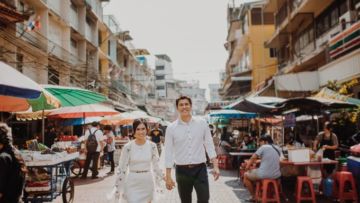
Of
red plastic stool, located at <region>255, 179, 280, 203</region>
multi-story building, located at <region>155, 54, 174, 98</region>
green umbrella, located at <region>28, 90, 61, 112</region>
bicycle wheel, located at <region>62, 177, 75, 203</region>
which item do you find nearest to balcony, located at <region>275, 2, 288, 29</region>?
red plastic stool, located at <region>255, 179, 280, 203</region>

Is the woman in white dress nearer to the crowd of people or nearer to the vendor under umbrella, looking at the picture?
the crowd of people

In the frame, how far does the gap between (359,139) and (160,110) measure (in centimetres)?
6305

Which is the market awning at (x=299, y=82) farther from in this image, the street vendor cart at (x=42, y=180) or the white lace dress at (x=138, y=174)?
the white lace dress at (x=138, y=174)

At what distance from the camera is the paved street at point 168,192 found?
9.83 m

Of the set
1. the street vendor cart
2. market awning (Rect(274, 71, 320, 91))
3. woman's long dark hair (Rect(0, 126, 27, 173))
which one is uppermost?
market awning (Rect(274, 71, 320, 91))

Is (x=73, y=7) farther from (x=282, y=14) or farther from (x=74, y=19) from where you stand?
(x=282, y=14)

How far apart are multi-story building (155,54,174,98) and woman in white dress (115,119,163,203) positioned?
276ft

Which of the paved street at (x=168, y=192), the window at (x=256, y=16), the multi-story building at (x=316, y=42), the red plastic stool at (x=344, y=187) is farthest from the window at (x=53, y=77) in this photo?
the window at (x=256, y=16)

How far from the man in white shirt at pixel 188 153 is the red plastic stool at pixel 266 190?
131 inches

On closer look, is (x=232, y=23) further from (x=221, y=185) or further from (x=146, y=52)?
(x=221, y=185)

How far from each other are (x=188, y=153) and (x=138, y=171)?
111 cm

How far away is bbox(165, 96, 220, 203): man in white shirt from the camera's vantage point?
539 cm

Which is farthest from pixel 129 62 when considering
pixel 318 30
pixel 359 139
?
pixel 359 139

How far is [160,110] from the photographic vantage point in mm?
74938
